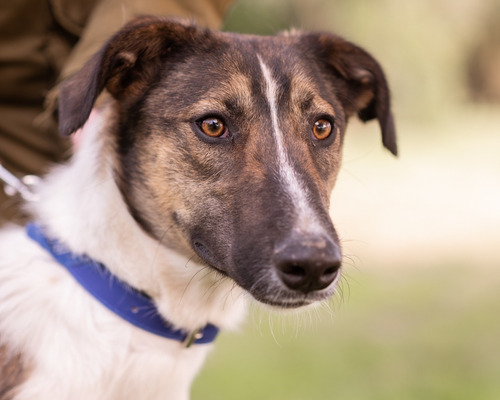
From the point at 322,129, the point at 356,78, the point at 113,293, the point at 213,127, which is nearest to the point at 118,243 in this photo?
the point at 113,293

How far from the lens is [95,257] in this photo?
9.46 feet

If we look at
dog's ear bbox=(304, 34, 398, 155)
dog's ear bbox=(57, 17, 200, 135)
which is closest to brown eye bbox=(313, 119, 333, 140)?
dog's ear bbox=(304, 34, 398, 155)

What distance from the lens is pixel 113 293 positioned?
2.85 m

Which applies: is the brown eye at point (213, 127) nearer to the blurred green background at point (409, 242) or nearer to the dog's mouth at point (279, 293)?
the dog's mouth at point (279, 293)

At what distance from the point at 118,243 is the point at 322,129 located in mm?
984

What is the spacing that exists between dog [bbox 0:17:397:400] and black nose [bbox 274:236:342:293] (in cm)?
4

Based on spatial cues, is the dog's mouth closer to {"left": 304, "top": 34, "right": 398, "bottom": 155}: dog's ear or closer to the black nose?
the black nose

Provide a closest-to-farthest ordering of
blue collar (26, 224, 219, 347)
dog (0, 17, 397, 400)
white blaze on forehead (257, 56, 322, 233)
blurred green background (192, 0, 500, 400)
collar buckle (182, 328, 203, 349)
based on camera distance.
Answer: white blaze on forehead (257, 56, 322, 233) → dog (0, 17, 397, 400) → blue collar (26, 224, 219, 347) → collar buckle (182, 328, 203, 349) → blurred green background (192, 0, 500, 400)

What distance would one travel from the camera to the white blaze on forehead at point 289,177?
2553 mm

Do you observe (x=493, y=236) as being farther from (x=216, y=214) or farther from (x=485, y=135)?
(x=216, y=214)

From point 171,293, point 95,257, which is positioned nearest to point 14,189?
point 95,257

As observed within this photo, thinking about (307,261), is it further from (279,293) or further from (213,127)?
(213,127)

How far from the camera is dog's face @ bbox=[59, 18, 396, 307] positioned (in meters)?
2.60

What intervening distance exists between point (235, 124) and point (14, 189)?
125cm
